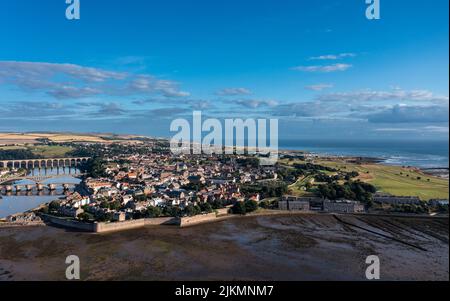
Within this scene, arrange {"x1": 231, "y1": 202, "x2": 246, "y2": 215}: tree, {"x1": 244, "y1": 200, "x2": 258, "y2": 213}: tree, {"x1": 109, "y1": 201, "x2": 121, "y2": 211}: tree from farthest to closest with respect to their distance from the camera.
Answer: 1. {"x1": 244, "y1": 200, "x2": 258, "y2": 213}: tree
2. {"x1": 231, "y1": 202, "x2": 246, "y2": 215}: tree
3. {"x1": 109, "y1": 201, "x2": 121, "y2": 211}: tree

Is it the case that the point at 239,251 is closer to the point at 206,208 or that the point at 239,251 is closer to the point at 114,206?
the point at 206,208

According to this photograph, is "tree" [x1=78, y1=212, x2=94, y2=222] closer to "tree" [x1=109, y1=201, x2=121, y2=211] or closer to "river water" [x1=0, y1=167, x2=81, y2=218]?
"tree" [x1=109, y1=201, x2=121, y2=211]

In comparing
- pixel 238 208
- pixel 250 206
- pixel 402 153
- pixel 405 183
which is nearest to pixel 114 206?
pixel 238 208

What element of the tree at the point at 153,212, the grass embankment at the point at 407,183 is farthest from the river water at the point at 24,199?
the grass embankment at the point at 407,183

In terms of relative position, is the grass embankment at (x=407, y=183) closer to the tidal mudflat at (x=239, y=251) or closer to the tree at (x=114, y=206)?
the tidal mudflat at (x=239, y=251)

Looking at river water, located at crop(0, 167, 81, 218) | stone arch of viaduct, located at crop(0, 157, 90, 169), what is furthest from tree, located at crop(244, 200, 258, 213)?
stone arch of viaduct, located at crop(0, 157, 90, 169)

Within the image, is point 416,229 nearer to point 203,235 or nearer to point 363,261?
point 363,261

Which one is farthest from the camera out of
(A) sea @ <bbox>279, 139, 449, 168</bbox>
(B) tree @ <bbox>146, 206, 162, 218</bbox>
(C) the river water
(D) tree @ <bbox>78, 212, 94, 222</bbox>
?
(A) sea @ <bbox>279, 139, 449, 168</bbox>
